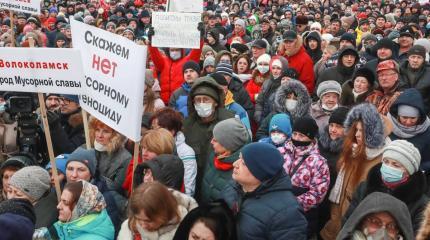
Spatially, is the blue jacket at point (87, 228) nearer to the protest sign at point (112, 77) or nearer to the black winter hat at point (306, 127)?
the protest sign at point (112, 77)

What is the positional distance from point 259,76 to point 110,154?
3337mm

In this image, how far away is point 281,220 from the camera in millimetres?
3117

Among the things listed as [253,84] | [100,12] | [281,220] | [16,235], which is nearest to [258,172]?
[281,220]

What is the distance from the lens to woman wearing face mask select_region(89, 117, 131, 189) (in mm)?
4355

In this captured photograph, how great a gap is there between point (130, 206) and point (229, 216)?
585 mm

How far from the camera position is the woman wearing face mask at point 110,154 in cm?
436

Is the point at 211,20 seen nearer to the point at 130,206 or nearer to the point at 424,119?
the point at 424,119

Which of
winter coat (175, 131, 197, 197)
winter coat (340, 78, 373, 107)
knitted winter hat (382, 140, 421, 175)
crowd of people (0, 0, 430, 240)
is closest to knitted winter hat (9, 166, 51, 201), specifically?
crowd of people (0, 0, 430, 240)

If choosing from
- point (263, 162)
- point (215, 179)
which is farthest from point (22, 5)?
point (263, 162)

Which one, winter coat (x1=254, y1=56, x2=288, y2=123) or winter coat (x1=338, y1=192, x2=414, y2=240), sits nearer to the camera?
winter coat (x1=338, y1=192, x2=414, y2=240)

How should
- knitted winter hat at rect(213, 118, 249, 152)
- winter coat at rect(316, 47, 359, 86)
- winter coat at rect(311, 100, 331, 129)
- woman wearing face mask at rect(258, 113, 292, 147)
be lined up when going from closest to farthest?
knitted winter hat at rect(213, 118, 249, 152) < woman wearing face mask at rect(258, 113, 292, 147) < winter coat at rect(311, 100, 331, 129) < winter coat at rect(316, 47, 359, 86)

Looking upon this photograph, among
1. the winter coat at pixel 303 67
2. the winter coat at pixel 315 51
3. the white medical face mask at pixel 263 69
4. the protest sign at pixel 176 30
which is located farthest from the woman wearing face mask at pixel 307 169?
the winter coat at pixel 315 51

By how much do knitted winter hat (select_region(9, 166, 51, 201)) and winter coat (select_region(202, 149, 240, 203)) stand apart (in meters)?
1.20

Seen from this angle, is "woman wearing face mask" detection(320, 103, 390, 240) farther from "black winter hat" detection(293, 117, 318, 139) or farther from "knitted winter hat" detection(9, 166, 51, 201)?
"knitted winter hat" detection(9, 166, 51, 201)
